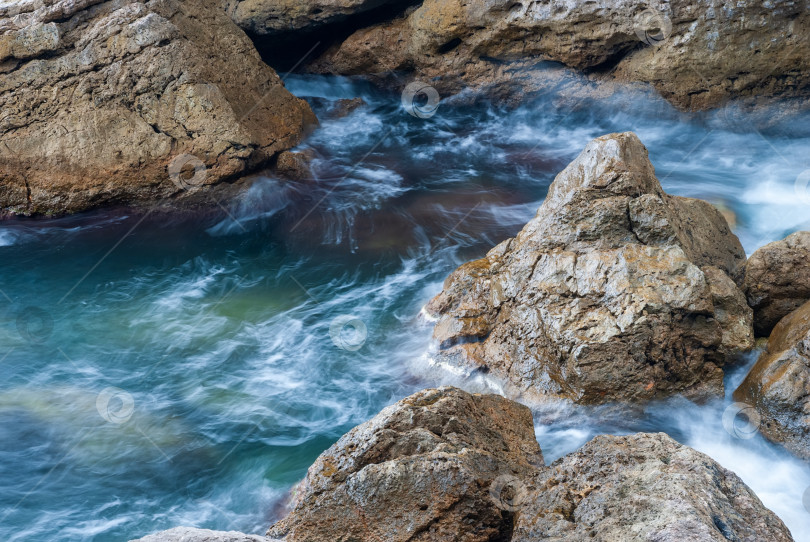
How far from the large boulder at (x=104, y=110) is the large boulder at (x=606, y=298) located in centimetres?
454

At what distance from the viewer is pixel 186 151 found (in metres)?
9.00

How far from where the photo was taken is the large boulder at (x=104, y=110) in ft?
28.8

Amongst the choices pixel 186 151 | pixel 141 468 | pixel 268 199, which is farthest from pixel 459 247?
pixel 141 468

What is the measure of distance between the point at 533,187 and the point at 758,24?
361 centimetres

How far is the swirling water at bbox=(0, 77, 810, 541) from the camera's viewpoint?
197 inches

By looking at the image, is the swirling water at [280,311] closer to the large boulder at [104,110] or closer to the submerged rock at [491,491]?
the large boulder at [104,110]

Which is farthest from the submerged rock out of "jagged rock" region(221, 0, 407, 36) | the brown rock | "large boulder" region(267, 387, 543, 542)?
"jagged rock" region(221, 0, 407, 36)

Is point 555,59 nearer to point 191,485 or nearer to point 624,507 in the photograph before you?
point 191,485

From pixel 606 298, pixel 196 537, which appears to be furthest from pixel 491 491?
pixel 606 298

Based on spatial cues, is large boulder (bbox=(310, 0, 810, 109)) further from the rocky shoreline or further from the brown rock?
the brown rock

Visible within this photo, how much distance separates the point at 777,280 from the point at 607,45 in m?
5.89

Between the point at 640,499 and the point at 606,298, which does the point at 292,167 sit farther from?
the point at 640,499

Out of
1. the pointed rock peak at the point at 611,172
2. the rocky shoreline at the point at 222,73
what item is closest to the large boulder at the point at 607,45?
the rocky shoreline at the point at 222,73

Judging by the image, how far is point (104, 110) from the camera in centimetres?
885
